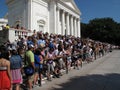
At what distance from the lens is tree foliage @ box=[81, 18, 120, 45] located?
295ft

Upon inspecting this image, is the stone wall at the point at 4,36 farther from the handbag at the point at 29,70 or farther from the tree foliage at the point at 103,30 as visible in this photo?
the tree foliage at the point at 103,30

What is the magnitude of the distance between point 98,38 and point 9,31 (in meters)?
67.0

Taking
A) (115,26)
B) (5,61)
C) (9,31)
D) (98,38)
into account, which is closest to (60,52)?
(5,61)

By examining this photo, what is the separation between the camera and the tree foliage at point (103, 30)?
8994 cm

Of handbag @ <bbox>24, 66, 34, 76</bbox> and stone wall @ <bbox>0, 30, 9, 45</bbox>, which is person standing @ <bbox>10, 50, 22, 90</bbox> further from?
stone wall @ <bbox>0, 30, 9, 45</bbox>

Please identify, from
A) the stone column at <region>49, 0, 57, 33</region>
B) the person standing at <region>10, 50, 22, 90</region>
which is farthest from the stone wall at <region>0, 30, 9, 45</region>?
the stone column at <region>49, 0, 57, 33</region>

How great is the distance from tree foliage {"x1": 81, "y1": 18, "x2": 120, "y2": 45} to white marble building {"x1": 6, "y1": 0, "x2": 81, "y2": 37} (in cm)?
3631

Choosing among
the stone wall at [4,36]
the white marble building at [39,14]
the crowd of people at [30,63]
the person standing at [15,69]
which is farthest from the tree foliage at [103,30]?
the person standing at [15,69]

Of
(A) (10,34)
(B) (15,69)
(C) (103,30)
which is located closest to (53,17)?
(A) (10,34)

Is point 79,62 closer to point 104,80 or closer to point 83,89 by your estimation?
point 104,80

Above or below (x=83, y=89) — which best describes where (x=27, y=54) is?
above

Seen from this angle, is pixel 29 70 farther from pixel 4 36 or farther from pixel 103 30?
pixel 103 30

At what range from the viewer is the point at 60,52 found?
49.5 feet

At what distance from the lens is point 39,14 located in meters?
42.8
